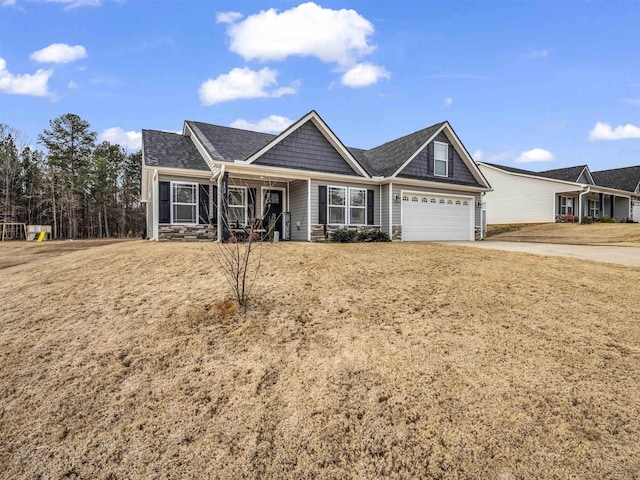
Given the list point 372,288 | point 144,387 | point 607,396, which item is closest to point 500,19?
point 372,288

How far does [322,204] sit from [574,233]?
15198 mm

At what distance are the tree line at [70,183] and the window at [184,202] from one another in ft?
72.7

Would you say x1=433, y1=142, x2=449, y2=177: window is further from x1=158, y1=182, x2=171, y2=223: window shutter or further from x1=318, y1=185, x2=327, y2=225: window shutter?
x1=158, y1=182, x2=171, y2=223: window shutter

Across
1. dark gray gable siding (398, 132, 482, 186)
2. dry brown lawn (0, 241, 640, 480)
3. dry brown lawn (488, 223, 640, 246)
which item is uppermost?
dark gray gable siding (398, 132, 482, 186)

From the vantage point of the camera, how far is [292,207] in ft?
50.5

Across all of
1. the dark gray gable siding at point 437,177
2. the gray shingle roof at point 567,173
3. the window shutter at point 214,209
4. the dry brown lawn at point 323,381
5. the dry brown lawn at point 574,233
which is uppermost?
the gray shingle roof at point 567,173

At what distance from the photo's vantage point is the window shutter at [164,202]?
41.5 feet

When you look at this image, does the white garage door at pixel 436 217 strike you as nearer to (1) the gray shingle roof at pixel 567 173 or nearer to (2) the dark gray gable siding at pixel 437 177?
(2) the dark gray gable siding at pixel 437 177

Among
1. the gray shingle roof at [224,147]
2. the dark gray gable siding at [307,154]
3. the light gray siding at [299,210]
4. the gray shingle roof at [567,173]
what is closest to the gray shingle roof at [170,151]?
the gray shingle roof at [224,147]

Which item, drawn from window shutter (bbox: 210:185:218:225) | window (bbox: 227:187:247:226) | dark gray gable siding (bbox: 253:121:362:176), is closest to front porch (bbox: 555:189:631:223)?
dark gray gable siding (bbox: 253:121:362:176)

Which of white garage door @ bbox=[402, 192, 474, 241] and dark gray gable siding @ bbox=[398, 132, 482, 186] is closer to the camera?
white garage door @ bbox=[402, 192, 474, 241]

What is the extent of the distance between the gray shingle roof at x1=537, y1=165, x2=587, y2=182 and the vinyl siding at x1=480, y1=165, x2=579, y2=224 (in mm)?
1361

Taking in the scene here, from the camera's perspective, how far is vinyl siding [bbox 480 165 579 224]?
81.6ft

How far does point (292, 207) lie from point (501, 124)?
41.6 ft
